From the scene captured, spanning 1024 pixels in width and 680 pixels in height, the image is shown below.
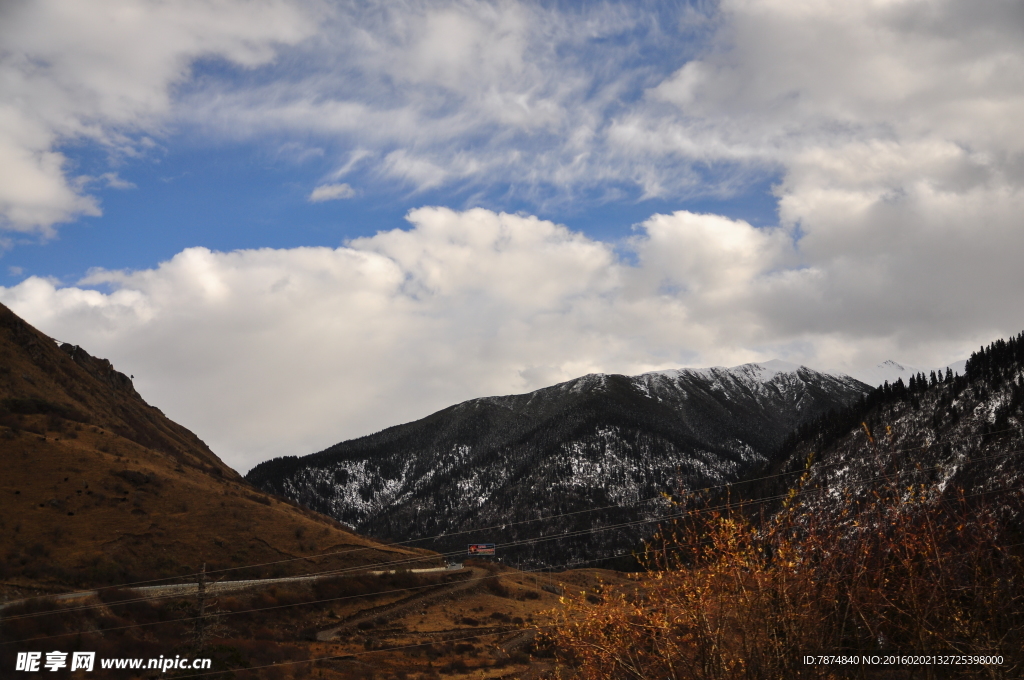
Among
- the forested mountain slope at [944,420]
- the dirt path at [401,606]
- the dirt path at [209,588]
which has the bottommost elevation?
the dirt path at [401,606]

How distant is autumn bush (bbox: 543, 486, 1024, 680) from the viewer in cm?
1448

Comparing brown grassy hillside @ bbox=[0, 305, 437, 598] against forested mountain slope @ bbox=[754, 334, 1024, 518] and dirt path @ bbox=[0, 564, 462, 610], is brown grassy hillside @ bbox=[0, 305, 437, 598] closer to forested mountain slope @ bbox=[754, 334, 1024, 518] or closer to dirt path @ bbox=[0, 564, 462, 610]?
dirt path @ bbox=[0, 564, 462, 610]

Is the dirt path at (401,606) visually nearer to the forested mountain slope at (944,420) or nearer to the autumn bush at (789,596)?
the autumn bush at (789,596)

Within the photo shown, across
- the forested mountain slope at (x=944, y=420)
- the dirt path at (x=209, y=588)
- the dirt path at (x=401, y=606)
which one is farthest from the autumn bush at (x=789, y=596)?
the forested mountain slope at (x=944, y=420)

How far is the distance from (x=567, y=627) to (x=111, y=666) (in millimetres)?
29980

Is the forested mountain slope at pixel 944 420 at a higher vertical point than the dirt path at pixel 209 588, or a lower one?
higher

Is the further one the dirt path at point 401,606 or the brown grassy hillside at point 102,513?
the dirt path at point 401,606

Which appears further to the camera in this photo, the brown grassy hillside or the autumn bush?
the brown grassy hillside

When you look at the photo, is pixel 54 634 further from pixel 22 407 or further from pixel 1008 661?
pixel 22 407

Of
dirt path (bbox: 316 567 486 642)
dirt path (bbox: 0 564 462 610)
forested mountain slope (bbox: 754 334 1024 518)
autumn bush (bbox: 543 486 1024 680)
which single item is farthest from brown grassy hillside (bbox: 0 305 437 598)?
forested mountain slope (bbox: 754 334 1024 518)

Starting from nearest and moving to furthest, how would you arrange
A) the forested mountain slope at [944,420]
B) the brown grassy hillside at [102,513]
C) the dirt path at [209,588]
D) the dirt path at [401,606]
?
the dirt path at [209,588]
the brown grassy hillside at [102,513]
the dirt path at [401,606]
the forested mountain slope at [944,420]

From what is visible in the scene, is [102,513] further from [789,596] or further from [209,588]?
[789,596]

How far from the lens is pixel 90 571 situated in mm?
57844

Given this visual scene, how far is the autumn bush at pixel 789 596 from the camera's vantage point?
1448 centimetres
